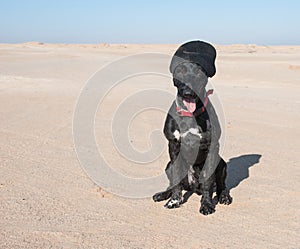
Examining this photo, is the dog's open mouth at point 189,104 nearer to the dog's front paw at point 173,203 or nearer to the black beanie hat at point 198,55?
the black beanie hat at point 198,55

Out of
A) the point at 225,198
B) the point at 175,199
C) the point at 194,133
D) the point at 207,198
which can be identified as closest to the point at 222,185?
the point at 225,198

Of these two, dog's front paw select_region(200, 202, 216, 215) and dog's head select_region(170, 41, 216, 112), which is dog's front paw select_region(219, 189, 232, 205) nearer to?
dog's front paw select_region(200, 202, 216, 215)

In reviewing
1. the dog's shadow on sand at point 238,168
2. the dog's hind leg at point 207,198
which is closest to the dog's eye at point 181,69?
the dog's hind leg at point 207,198

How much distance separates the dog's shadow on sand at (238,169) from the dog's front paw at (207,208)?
15.4 inches

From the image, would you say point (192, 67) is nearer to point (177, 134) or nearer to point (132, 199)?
point (177, 134)

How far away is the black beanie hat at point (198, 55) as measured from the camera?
3.56 metres

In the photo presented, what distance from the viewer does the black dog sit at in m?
3.59

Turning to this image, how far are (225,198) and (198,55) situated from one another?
1.60 meters

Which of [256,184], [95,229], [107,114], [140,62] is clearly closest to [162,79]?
[140,62]

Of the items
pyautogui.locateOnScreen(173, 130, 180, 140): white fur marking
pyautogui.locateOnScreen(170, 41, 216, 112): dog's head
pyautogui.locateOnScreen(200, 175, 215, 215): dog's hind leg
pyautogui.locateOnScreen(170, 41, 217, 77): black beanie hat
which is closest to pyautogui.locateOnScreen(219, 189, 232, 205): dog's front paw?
pyautogui.locateOnScreen(200, 175, 215, 215): dog's hind leg

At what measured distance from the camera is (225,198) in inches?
170

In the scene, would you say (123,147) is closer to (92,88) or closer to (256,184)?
(256,184)

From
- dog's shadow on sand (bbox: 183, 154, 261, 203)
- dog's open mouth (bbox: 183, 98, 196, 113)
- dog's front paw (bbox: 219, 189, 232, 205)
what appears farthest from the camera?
dog's shadow on sand (bbox: 183, 154, 261, 203)

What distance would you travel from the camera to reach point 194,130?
383cm
